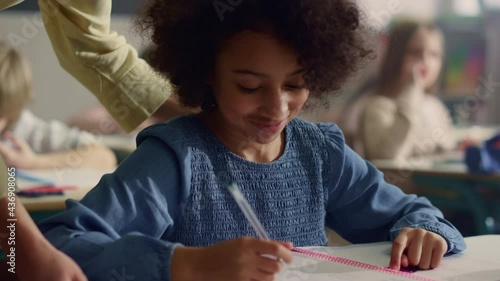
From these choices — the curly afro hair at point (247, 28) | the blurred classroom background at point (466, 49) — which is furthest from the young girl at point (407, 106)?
the curly afro hair at point (247, 28)

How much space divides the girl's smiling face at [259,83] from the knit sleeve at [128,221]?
0.12m

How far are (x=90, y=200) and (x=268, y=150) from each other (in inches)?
13.3

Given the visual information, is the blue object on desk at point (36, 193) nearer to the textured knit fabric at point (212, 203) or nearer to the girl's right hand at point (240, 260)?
the textured knit fabric at point (212, 203)

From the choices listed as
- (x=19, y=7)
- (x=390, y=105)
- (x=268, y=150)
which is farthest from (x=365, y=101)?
(x=268, y=150)

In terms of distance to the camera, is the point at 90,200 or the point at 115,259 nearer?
the point at 115,259

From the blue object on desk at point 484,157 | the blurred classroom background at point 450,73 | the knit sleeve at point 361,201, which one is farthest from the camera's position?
the blurred classroom background at point 450,73

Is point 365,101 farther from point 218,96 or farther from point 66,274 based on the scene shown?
point 66,274

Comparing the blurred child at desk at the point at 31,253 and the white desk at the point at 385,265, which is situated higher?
the blurred child at desk at the point at 31,253

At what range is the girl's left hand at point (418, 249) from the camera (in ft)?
3.50

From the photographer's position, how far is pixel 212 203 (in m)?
1.09

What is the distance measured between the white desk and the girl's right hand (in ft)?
0.47

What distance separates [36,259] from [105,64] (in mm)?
601

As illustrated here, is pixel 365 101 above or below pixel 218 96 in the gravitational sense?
below

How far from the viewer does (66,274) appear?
0.74m
